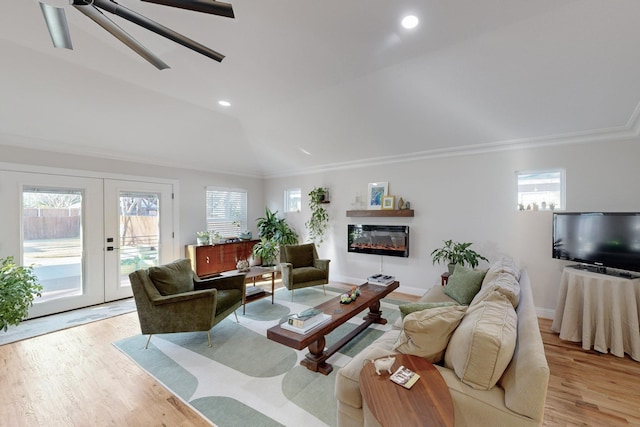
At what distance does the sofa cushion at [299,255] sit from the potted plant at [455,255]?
A: 88.4 inches

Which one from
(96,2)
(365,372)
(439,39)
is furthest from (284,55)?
(365,372)


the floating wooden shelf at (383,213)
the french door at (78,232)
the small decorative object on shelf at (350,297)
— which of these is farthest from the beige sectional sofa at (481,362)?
the french door at (78,232)

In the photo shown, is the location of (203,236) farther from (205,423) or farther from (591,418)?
A: (591,418)

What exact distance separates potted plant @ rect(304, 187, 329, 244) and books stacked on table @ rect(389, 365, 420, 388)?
15.6ft

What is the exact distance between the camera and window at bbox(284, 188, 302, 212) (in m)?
6.76

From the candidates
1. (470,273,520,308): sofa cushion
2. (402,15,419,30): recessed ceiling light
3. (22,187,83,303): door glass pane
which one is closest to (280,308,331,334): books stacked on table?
(470,273,520,308): sofa cushion

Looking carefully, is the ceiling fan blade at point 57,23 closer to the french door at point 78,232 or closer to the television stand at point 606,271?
the french door at point 78,232

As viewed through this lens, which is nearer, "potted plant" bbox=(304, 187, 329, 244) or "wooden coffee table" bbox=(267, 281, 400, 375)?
"wooden coffee table" bbox=(267, 281, 400, 375)

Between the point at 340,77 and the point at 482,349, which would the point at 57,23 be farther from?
the point at 482,349

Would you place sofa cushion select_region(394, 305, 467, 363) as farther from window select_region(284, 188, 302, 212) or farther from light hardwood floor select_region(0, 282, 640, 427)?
window select_region(284, 188, 302, 212)

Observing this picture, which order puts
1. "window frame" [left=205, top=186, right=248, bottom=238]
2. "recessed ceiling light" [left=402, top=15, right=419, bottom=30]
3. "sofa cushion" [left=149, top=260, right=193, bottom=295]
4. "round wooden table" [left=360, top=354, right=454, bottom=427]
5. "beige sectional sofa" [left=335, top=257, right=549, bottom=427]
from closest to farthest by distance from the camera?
"round wooden table" [left=360, top=354, right=454, bottom=427] < "beige sectional sofa" [left=335, top=257, right=549, bottom=427] < "recessed ceiling light" [left=402, top=15, right=419, bottom=30] < "sofa cushion" [left=149, top=260, right=193, bottom=295] < "window frame" [left=205, top=186, right=248, bottom=238]

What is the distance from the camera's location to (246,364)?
106 inches

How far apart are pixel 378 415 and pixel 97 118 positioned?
16.2 feet

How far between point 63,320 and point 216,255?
8.17ft
